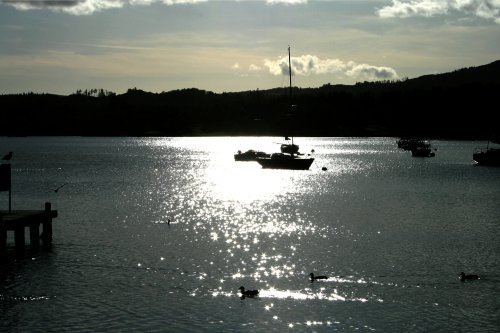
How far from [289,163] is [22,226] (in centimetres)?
9743

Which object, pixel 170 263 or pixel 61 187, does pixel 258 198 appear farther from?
pixel 170 263

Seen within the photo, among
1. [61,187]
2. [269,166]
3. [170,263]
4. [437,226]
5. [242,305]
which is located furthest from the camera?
[269,166]

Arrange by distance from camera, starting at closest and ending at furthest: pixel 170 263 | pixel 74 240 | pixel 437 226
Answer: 1. pixel 170 263
2. pixel 74 240
3. pixel 437 226

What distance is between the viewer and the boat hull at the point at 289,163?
13962 centimetres

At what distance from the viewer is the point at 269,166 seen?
145500 mm

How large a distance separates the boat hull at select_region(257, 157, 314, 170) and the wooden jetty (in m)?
91.3

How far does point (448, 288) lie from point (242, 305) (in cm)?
1228

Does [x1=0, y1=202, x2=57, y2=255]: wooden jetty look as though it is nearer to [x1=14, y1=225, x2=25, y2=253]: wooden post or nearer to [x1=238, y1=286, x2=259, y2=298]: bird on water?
[x1=14, y1=225, x2=25, y2=253]: wooden post

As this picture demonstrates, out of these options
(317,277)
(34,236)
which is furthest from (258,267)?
(34,236)

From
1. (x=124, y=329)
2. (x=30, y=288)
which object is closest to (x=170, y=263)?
(x=30, y=288)

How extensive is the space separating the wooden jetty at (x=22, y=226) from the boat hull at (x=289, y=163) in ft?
300

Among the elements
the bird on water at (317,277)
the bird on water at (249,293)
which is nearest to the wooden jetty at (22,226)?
the bird on water at (249,293)

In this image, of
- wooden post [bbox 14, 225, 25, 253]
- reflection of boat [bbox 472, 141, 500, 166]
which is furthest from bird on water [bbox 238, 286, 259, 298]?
reflection of boat [bbox 472, 141, 500, 166]

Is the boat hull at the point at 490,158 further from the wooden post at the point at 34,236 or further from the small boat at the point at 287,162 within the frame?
the wooden post at the point at 34,236
